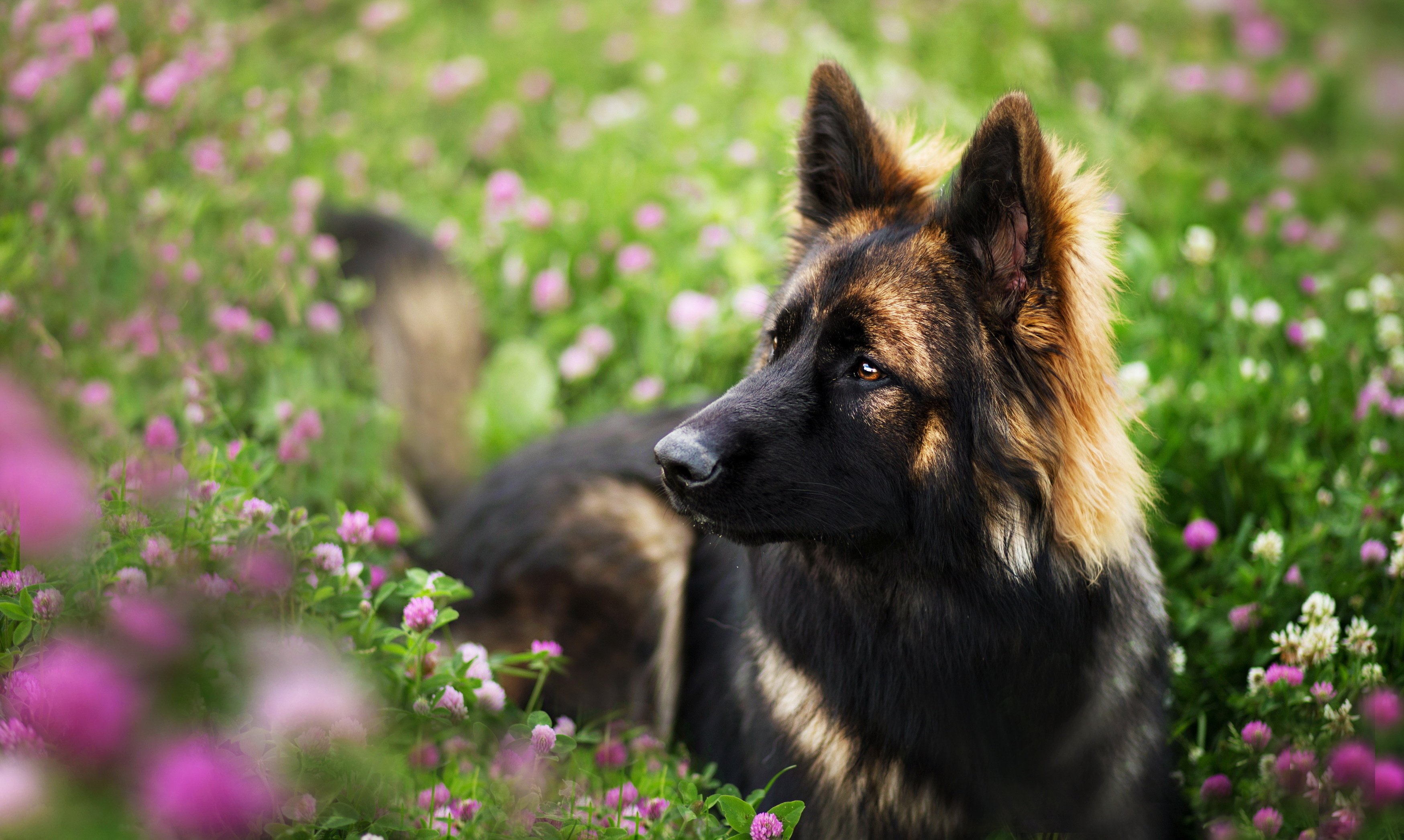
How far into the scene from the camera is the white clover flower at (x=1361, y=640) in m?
2.58

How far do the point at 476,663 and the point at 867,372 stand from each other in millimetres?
1227

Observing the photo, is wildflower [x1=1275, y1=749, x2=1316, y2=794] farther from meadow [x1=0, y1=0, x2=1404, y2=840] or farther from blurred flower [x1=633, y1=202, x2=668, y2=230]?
blurred flower [x1=633, y1=202, x2=668, y2=230]

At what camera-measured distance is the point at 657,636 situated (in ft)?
11.2

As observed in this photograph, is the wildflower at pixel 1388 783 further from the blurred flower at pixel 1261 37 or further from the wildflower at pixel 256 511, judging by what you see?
the blurred flower at pixel 1261 37

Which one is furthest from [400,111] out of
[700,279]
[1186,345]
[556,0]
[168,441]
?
[1186,345]

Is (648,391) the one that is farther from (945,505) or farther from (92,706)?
(92,706)

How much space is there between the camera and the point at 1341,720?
244cm

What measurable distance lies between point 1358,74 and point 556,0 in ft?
18.3

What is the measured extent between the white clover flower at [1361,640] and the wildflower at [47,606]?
313 cm

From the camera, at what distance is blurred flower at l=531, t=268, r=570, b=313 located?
4.89 m

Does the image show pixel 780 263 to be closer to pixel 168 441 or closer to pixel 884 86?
pixel 168 441

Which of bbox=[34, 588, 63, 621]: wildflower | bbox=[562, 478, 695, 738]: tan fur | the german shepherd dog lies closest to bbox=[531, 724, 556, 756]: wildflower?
the german shepherd dog

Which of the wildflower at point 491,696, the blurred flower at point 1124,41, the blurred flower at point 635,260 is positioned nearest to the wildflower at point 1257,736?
the wildflower at point 491,696

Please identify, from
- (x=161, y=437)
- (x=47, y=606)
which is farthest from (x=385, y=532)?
(x=47, y=606)
